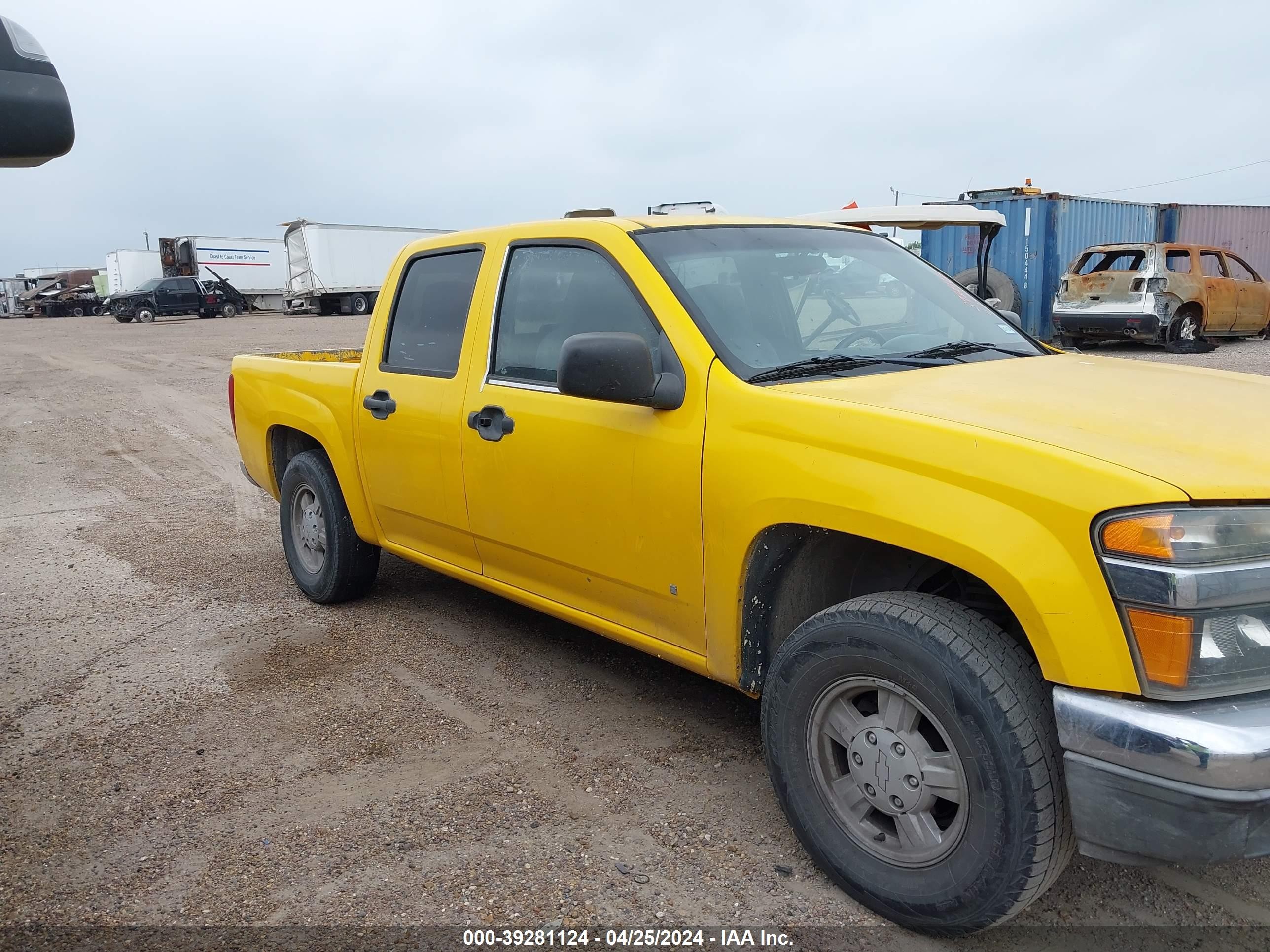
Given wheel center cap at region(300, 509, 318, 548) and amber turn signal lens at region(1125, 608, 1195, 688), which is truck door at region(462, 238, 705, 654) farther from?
wheel center cap at region(300, 509, 318, 548)

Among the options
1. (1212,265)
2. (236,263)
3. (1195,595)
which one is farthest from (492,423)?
(236,263)

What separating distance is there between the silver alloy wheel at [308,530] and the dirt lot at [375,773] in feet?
0.80

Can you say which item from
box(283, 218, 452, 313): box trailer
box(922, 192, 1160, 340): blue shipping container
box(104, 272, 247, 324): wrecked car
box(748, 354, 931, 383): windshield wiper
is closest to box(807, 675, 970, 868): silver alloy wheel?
box(748, 354, 931, 383): windshield wiper

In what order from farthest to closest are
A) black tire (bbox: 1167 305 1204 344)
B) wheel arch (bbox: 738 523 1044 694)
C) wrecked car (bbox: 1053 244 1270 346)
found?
black tire (bbox: 1167 305 1204 344)
wrecked car (bbox: 1053 244 1270 346)
wheel arch (bbox: 738 523 1044 694)

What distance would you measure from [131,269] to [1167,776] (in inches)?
1876

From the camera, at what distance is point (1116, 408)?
2.69 m

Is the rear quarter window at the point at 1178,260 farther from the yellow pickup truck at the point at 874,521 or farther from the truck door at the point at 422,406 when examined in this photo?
the truck door at the point at 422,406

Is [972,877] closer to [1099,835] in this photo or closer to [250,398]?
[1099,835]

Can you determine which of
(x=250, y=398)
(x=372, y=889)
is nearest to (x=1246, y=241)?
(x=250, y=398)

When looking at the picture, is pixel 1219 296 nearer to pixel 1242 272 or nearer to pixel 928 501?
pixel 1242 272

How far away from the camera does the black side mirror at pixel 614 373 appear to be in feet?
10.0

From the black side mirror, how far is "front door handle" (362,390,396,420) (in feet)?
4.93

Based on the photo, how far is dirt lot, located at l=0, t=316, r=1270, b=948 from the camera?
280 centimetres

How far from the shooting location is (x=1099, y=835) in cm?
221
